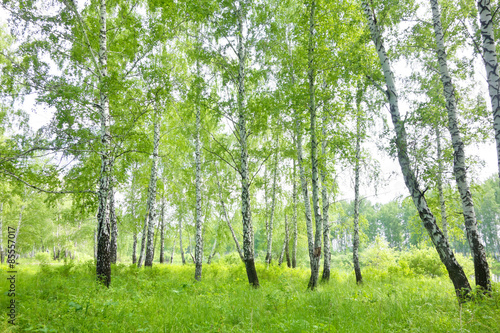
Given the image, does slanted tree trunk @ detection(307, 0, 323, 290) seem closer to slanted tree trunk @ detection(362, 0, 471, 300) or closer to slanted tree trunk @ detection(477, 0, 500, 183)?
slanted tree trunk @ detection(362, 0, 471, 300)

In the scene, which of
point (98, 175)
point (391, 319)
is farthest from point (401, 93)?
point (98, 175)

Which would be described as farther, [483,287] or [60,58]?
[60,58]

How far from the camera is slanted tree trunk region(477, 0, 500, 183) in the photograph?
4859 mm

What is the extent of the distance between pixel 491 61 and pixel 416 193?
3217 mm

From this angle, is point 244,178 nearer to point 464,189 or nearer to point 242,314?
point 242,314

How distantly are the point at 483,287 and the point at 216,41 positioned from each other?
10619 mm

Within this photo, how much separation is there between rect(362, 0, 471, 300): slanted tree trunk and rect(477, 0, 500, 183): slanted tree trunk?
1582mm

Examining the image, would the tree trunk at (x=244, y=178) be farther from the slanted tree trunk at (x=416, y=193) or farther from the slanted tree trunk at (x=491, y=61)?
the slanted tree trunk at (x=491, y=61)

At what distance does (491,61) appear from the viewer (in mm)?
5027

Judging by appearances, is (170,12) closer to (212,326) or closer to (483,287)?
(212,326)

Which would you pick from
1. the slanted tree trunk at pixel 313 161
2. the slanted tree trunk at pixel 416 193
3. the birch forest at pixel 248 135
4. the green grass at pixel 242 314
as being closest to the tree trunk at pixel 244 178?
the birch forest at pixel 248 135

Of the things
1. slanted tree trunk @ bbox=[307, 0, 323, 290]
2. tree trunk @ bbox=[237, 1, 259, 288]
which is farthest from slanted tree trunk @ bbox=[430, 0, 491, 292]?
tree trunk @ bbox=[237, 1, 259, 288]

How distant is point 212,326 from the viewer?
408 cm

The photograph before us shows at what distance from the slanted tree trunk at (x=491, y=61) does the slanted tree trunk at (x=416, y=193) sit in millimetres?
1582
